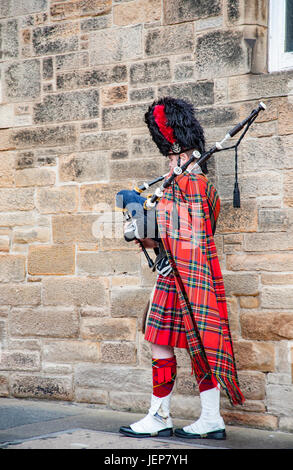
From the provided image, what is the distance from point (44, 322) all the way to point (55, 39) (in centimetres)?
212

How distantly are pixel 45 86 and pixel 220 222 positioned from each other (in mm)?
1795

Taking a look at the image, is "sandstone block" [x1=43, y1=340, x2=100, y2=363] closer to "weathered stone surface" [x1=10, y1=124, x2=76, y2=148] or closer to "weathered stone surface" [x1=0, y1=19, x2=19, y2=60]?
"weathered stone surface" [x1=10, y1=124, x2=76, y2=148]

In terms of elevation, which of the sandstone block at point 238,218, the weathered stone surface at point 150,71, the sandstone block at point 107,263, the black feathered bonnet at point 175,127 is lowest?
the sandstone block at point 107,263

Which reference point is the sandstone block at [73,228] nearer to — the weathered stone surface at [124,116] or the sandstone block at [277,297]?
the weathered stone surface at [124,116]

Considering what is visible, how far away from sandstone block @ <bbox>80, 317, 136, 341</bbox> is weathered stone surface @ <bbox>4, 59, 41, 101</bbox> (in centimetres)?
177

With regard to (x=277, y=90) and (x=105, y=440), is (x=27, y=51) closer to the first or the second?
(x=277, y=90)

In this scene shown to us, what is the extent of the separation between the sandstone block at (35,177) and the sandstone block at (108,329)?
108 centimetres

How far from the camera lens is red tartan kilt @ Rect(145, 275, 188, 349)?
4.40 meters

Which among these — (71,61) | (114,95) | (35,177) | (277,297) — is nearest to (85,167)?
(35,177)

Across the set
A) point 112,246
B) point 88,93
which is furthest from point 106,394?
point 88,93

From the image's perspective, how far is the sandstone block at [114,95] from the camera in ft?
17.7

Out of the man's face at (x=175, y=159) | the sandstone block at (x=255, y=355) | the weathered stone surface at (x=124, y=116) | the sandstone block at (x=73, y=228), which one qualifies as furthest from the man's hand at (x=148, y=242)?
the weathered stone surface at (x=124, y=116)

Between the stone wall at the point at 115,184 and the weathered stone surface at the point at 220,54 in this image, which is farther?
the weathered stone surface at the point at 220,54

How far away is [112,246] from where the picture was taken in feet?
17.8
